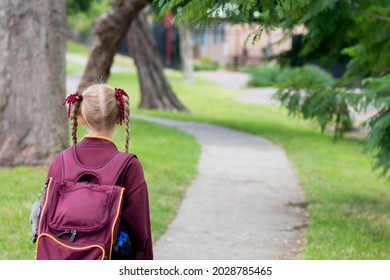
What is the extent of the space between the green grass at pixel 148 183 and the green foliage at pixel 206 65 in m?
29.0

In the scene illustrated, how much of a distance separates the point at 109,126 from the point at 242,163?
8151mm

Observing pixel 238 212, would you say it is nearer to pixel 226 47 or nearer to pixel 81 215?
pixel 81 215

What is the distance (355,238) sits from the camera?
258 inches

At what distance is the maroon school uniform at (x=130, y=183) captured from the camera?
3240 mm

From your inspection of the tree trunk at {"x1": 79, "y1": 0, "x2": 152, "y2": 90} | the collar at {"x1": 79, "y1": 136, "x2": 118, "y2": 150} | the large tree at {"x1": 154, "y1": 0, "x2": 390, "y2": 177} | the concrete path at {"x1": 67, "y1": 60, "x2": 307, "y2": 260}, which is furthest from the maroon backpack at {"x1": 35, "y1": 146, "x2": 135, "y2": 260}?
the tree trunk at {"x1": 79, "y1": 0, "x2": 152, "y2": 90}

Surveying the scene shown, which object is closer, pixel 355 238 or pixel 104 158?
pixel 104 158

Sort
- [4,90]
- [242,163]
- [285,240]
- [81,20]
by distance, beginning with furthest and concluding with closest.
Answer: [81,20] → [242,163] → [4,90] → [285,240]

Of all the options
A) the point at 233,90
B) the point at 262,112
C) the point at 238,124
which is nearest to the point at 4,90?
the point at 238,124

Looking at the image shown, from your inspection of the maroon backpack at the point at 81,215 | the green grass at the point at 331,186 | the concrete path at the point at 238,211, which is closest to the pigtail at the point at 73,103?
the maroon backpack at the point at 81,215

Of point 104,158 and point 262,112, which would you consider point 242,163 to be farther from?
point 262,112

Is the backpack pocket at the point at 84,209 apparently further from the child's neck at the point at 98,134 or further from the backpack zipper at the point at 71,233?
the child's neck at the point at 98,134

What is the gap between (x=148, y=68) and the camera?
19828 millimetres

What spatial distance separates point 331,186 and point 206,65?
111ft

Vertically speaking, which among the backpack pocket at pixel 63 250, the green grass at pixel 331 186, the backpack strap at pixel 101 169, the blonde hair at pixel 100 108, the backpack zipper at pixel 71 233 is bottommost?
the green grass at pixel 331 186
